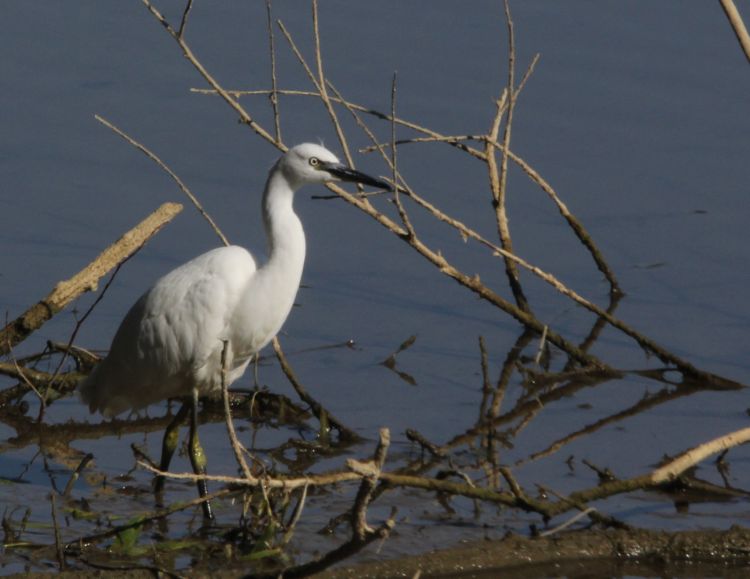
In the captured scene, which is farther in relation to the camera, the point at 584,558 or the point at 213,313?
the point at 213,313

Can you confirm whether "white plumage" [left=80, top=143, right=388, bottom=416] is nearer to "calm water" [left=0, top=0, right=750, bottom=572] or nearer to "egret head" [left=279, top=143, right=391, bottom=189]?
Result: "egret head" [left=279, top=143, right=391, bottom=189]

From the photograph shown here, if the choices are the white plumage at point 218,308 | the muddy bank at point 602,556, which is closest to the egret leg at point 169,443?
the white plumage at point 218,308

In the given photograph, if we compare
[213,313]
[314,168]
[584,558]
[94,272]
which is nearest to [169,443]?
[213,313]

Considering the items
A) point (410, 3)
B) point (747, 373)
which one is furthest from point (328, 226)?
point (410, 3)

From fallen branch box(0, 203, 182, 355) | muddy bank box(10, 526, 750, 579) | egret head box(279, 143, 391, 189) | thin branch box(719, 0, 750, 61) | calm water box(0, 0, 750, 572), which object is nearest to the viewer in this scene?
thin branch box(719, 0, 750, 61)

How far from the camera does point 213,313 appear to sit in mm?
5879

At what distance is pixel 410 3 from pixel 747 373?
549 centimetres

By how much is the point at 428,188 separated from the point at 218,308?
3.68 metres

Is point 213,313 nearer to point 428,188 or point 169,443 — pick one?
point 169,443

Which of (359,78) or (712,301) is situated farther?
(359,78)

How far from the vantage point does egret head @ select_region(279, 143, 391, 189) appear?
5.76 meters

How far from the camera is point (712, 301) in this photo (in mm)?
8539

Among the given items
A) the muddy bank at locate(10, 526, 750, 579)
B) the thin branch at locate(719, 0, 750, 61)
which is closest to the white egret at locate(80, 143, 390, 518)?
the muddy bank at locate(10, 526, 750, 579)

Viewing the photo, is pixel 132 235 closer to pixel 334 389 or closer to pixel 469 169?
pixel 334 389
